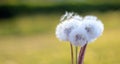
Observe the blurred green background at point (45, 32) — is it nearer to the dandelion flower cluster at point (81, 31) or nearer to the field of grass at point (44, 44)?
the field of grass at point (44, 44)

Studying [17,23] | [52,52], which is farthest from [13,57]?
[17,23]

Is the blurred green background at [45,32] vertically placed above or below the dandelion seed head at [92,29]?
above

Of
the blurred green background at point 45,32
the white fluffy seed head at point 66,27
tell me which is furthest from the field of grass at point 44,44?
the white fluffy seed head at point 66,27

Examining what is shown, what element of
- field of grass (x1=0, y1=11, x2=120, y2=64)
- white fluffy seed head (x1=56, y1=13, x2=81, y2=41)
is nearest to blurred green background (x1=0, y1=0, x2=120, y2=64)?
field of grass (x1=0, y1=11, x2=120, y2=64)

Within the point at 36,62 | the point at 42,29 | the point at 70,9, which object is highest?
the point at 70,9

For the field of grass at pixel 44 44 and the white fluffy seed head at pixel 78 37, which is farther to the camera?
the field of grass at pixel 44 44

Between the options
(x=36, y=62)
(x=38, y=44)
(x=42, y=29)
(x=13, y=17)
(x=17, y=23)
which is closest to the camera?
(x=36, y=62)

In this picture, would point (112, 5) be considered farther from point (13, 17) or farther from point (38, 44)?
point (38, 44)

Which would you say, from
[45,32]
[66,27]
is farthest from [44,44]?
[66,27]
